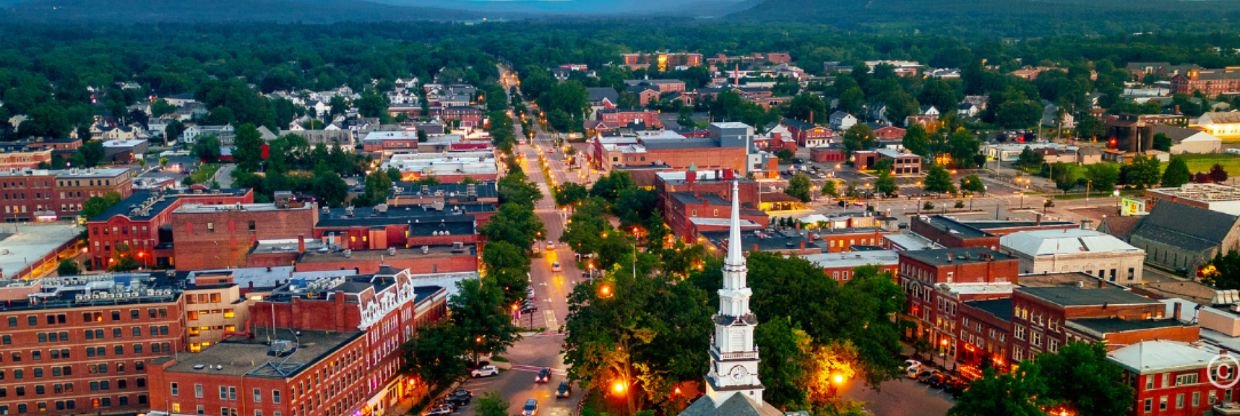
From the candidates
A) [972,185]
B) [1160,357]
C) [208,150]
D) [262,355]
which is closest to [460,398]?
[262,355]

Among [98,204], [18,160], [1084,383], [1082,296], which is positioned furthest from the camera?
[18,160]

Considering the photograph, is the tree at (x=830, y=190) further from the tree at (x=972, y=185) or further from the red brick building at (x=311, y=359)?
the red brick building at (x=311, y=359)

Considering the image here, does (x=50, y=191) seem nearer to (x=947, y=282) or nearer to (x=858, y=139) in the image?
(x=947, y=282)

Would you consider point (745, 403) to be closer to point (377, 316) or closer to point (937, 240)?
point (377, 316)

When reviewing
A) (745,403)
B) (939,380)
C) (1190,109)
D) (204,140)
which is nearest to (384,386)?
(745,403)

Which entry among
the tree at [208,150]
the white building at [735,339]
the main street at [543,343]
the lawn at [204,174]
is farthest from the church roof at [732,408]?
the tree at [208,150]

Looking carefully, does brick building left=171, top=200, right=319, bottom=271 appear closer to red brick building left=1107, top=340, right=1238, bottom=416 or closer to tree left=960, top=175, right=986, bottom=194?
red brick building left=1107, top=340, right=1238, bottom=416
